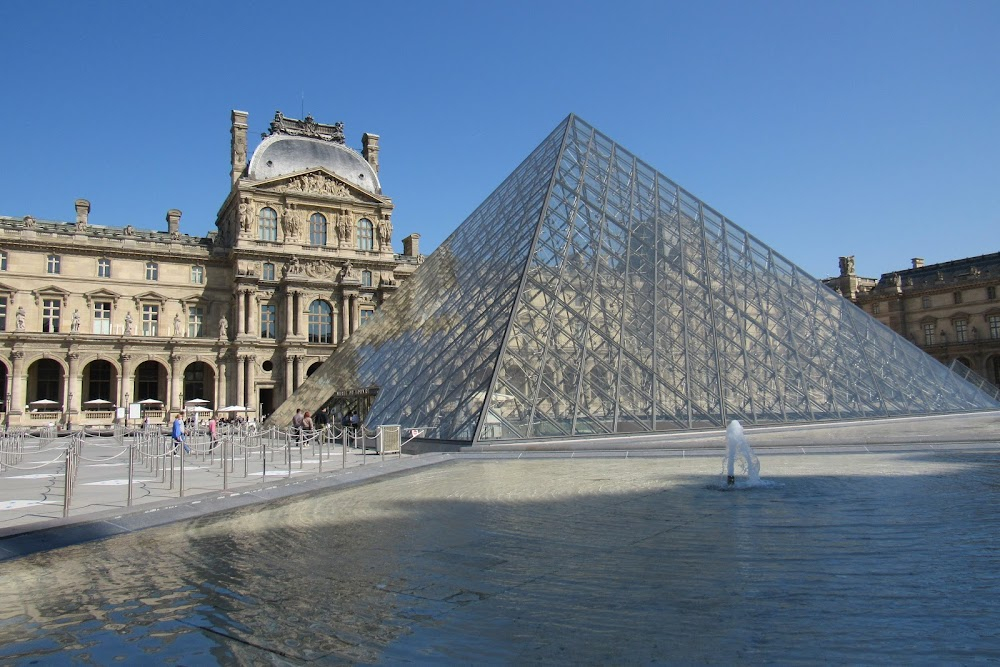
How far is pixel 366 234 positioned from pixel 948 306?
Result: 141 feet

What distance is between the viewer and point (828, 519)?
641 centimetres


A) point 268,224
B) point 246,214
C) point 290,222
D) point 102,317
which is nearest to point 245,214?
point 246,214

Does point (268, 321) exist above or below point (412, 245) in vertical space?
below

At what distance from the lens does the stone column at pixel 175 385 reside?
41.9 meters

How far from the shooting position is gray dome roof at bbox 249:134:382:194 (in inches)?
1879

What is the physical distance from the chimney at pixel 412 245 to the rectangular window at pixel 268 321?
13.6 meters

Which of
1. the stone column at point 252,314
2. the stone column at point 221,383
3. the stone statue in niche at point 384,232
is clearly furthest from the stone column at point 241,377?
the stone statue in niche at point 384,232

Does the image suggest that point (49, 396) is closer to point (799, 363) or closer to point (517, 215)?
point (517, 215)

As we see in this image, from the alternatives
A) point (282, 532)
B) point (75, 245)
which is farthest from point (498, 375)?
point (75, 245)

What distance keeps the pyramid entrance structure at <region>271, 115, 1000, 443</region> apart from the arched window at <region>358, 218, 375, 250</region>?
25.0 meters

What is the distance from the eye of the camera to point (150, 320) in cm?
4431

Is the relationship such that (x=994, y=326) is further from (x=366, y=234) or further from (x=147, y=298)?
(x=147, y=298)

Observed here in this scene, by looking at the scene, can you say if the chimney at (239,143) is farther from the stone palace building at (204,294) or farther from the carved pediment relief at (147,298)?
the carved pediment relief at (147,298)

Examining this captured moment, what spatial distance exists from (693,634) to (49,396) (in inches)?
1890
